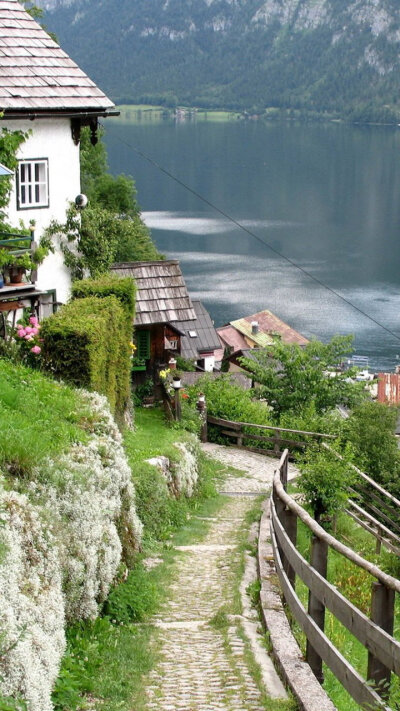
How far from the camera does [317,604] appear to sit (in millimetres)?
5664

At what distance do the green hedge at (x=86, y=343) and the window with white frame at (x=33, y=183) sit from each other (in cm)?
445

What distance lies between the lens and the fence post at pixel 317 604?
18.6 ft

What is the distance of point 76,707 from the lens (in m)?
6.02

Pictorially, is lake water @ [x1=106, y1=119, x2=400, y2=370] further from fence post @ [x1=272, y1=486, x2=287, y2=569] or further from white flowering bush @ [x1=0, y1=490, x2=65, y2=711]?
white flowering bush @ [x1=0, y1=490, x2=65, y2=711]

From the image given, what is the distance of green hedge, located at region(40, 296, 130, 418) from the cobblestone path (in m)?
2.83

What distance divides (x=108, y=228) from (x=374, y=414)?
290 inches

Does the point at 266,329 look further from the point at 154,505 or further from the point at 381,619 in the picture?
the point at 381,619

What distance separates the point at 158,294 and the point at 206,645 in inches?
663

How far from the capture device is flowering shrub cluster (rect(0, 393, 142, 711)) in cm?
563

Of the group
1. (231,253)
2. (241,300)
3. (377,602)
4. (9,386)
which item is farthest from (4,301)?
(231,253)

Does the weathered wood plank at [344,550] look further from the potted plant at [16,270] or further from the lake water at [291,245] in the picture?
the lake water at [291,245]

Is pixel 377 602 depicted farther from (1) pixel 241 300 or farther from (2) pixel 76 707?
(1) pixel 241 300

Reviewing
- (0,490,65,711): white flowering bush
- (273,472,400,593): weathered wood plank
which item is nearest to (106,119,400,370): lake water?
(273,472,400,593): weathered wood plank

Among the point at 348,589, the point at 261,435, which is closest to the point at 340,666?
the point at 348,589
